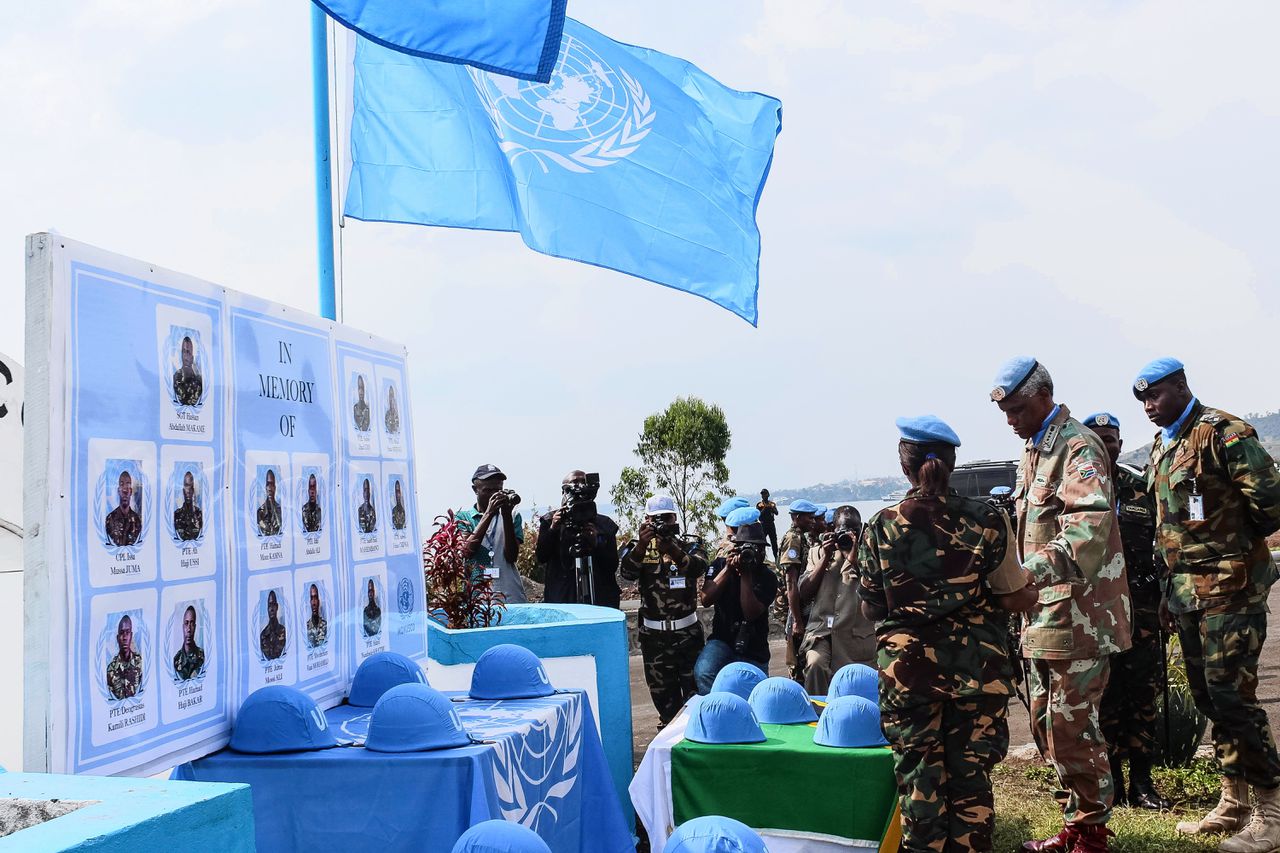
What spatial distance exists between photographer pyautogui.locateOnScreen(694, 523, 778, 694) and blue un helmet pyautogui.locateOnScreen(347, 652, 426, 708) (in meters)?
2.54

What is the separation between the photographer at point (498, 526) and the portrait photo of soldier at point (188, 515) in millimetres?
3483

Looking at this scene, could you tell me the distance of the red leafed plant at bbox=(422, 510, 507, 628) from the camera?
6.05 m

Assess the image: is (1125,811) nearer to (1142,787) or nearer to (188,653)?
(1142,787)

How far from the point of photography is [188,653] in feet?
11.3

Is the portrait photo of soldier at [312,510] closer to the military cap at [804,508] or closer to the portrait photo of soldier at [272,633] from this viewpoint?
the portrait photo of soldier at [272,633]

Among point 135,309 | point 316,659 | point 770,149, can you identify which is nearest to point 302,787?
point 316,659

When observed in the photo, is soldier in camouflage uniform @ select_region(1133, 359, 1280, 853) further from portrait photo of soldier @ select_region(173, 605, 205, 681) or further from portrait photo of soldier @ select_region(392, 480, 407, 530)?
portrait photo of soldier @ select_region(173, 605, 205, 681)

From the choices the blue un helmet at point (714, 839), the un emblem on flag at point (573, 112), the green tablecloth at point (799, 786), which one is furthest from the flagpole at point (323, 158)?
the blue un helmet at point (714, 839)

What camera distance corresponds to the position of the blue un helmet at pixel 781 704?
4535 mm

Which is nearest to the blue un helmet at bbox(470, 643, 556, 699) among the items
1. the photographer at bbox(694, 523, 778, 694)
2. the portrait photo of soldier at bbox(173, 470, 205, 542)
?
the portrait photo of soldier at bbox(173, 470, 205, 542)

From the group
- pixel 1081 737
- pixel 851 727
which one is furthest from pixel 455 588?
pixel 1081 737

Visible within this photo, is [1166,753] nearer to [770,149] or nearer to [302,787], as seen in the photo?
[770,149]

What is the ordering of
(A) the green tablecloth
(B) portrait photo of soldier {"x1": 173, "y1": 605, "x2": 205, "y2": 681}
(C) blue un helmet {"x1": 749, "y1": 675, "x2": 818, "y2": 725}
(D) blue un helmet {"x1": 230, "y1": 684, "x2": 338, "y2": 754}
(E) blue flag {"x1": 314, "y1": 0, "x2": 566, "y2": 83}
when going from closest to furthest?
(B) portrait photo of soldier {"x1": 173, "y1": 605, "x2": 205, "y2": 681} → (D) blue un helmet {"x1": 230, "y1": 684, "x2": 338, "y2": 754} → (A) the green tablecloth → (C) blue un helmet {"x1": 749, "y1": 675, "x2": 818, "y2": 725} → (E) blue flag {"x1": 314, "y1": 0, "x2": 566, "y2": 83}

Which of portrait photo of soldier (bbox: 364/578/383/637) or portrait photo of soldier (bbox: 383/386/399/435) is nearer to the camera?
portrait photo of soldier (bbox: 364/578/383/637)
